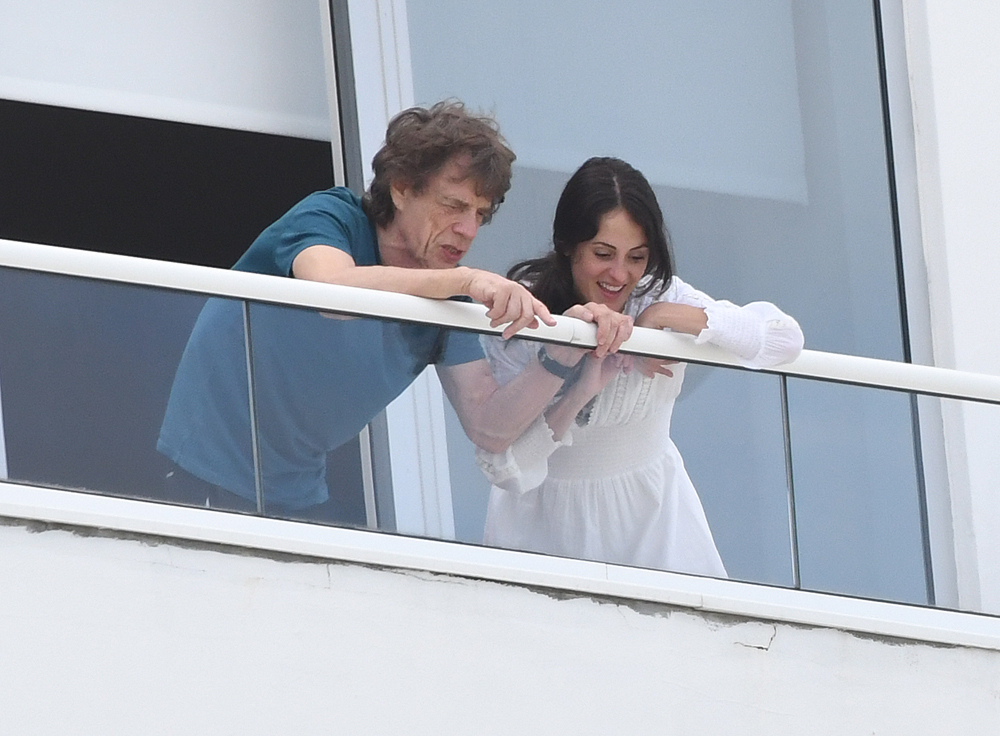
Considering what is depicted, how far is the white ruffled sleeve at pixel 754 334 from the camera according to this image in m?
3.24

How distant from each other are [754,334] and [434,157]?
0.74 meters

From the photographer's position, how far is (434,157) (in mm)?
3164

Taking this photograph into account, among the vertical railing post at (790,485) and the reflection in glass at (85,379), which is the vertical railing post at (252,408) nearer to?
the reflection in glass at (85,379)

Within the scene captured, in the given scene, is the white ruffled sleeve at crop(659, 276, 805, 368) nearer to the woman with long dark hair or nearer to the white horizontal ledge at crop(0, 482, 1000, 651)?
the woman with long dark hair

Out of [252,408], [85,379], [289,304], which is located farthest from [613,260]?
[85,379]

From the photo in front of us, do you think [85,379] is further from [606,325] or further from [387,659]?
[606,325]

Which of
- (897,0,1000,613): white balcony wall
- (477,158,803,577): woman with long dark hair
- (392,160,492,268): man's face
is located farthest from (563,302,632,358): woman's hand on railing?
(897,0,1000,613): white balcony wall

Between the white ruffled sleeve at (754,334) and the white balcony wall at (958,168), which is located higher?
the white balcony wall at (958,168)

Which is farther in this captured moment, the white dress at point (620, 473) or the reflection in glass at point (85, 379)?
the white dress at point (620, 473)

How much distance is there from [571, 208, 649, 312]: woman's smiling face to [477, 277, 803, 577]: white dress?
0.05m

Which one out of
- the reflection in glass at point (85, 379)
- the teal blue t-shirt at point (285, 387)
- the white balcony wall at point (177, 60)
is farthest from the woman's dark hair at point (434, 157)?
the white balcony wall at point (177, 60)

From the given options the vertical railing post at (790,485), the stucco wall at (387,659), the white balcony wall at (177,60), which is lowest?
the stucco wall at (387,659)

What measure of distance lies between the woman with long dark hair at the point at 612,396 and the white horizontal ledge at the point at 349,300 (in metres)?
0.03

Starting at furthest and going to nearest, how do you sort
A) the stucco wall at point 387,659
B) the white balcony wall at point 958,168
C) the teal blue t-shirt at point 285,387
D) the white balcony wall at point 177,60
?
the white balcony wall at point 177,60 → the white balcony wall at point 958,168 → the teal blue t-shirt at point 285,387 → the stucco wall at point 387,659
